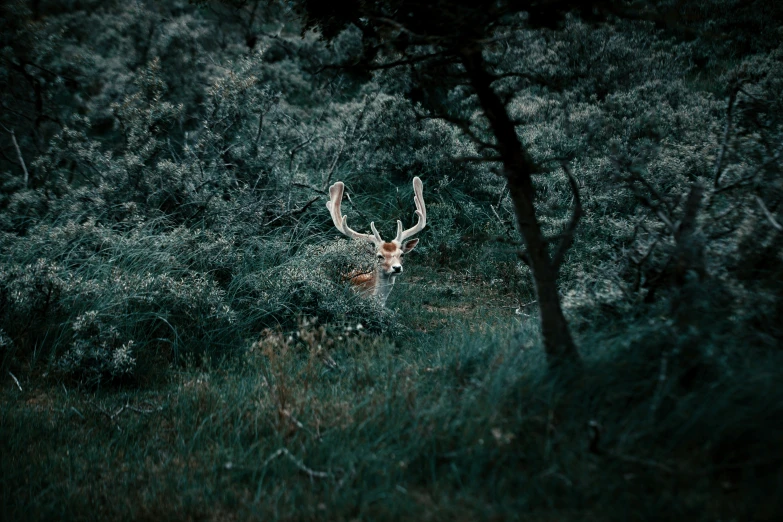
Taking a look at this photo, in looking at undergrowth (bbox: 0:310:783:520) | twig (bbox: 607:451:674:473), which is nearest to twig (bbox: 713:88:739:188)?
undergrowth (bbox: 0:310:783:520)

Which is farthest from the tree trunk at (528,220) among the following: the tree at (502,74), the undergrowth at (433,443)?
the undergrowth at (433,443)

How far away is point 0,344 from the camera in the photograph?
518 cm

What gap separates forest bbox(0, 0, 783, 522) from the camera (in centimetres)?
305

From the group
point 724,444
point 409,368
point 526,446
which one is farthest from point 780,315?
point 409,368

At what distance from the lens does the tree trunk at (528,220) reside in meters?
3.61

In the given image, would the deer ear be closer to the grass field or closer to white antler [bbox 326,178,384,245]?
white antler [bbox 326,178,384,245]

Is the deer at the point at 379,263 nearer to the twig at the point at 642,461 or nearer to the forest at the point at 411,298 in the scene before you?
the forest at the point at 411,298

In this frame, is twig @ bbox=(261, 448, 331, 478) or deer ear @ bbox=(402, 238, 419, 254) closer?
twig @ bbox=(261, 448, 331, 478)

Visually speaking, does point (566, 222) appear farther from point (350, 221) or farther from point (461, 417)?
point (461, 417)

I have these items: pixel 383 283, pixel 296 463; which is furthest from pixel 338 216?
pixel 296 463

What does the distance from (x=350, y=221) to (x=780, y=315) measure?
21.0 ft

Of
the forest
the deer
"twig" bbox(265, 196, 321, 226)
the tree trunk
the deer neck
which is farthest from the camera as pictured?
"twig" bbox(265, 196, 321, 226)

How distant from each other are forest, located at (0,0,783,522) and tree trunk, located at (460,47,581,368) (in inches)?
0.7

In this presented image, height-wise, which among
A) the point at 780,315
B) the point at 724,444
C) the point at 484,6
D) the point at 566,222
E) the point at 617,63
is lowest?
the point at 724,444
